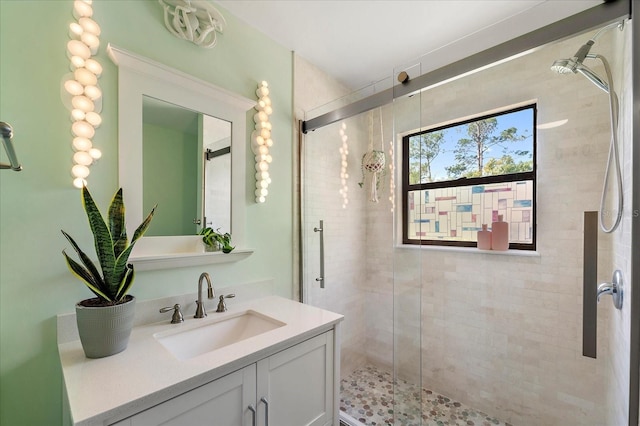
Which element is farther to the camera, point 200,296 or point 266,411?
point 200,296

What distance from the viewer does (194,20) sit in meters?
1.47

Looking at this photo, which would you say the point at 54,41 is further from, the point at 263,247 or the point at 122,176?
the point at 263,247

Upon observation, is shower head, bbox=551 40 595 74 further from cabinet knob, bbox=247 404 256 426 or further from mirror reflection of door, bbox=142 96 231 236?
cabinet knob, bbox=247 404 256 426

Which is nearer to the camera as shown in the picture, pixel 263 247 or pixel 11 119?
pixel 11 119

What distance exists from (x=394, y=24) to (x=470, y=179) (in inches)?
49.3

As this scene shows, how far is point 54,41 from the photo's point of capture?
3.67 ft

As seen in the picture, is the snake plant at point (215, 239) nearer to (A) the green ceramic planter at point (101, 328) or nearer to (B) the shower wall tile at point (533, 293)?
(A) the green ceramic planter at point (101, 328)

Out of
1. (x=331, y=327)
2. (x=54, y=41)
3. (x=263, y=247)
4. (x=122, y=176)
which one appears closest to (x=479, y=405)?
(x=331, y=327)

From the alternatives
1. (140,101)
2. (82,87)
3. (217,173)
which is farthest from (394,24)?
(82,87)

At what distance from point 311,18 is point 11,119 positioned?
5.20ft

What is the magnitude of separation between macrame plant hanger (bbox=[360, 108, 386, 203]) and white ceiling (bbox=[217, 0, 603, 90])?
582 mm

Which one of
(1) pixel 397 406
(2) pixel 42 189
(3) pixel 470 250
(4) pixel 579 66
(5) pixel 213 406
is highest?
(4) pixel 579 66

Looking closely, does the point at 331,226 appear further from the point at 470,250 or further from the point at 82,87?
the point at 82,87

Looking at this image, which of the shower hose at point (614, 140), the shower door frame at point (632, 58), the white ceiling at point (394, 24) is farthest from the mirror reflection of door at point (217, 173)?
the shower hose at point (614, 140)
